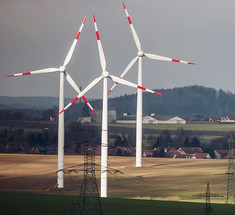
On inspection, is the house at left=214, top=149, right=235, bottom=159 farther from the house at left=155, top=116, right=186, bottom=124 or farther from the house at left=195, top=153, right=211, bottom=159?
the house at left=155, top=116, right=186, bottom=124

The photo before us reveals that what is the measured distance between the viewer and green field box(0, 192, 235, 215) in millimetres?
34219

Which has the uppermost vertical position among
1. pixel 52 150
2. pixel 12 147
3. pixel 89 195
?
pixel 12 147

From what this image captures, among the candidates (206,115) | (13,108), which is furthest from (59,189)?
(206,115)

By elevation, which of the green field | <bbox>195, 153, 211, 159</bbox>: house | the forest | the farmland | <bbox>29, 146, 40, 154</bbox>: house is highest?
the forest

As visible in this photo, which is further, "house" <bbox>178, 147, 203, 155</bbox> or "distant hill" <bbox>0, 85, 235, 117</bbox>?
"distant hill" <bbox>0, 85, 235, 117</bbox>

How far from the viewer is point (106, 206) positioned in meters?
36.2

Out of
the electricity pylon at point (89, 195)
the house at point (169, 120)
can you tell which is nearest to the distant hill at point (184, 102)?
the house at point (169, 120)

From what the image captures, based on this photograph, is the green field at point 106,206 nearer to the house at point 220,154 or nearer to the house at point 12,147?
the house at point 12,147

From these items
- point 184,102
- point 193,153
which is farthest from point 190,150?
point 184,102

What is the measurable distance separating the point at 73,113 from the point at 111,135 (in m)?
8.68

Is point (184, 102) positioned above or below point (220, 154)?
above

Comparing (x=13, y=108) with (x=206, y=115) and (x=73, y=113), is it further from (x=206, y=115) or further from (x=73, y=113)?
(x=206, y=115)

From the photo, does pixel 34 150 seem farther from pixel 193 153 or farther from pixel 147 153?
pixel 193 153

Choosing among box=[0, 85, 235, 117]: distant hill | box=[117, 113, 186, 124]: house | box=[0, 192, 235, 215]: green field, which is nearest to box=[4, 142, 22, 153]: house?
box=[117, 113, 186, 124]: house
